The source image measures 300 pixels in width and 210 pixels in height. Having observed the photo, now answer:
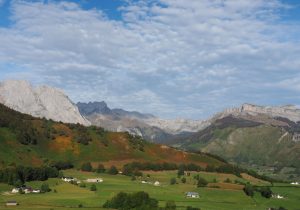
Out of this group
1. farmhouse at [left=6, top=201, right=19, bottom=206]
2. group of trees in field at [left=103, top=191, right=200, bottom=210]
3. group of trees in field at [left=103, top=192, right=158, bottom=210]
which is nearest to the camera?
farmhouse at [left=6, top=201, right=19, bottom=206]

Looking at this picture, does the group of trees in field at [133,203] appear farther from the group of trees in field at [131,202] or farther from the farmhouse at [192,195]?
the farmhouse at [192,195]

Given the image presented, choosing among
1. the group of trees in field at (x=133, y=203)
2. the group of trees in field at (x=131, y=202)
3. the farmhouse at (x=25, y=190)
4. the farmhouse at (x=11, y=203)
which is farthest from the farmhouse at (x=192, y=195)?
the farmhouse at (x=11, y=203)

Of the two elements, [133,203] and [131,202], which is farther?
[131,202]

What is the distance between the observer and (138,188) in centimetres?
19788

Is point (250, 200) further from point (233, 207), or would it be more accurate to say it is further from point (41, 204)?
point (41, 204)

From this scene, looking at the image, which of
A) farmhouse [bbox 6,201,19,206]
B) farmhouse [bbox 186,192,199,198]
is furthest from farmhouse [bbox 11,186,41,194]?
farmhouse [bbox 186,192,199,198]

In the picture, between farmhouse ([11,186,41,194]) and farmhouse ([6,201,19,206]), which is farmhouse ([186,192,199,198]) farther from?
farmhouse ([6,201,19,206])

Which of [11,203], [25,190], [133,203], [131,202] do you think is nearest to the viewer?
[11,203]

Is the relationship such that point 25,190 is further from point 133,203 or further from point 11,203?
point 133,203

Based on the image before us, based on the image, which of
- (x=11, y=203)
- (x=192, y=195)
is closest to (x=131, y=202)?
(x=11, y=203)

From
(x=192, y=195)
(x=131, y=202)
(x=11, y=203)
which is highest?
(x=192, y=195)

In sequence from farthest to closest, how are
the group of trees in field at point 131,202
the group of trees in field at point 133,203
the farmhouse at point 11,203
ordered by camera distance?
the group of trees in field at point 131,202, the group of trees in field at point 133,203, the farmhouse at point 11,203

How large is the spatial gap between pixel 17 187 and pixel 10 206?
49709 mm

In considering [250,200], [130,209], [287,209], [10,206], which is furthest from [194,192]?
[10,206]
